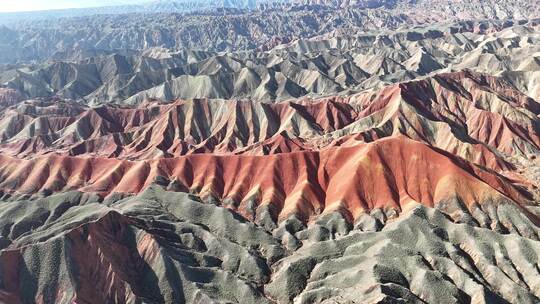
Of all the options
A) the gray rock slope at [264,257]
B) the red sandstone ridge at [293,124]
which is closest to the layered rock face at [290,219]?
the gray rock slope at [264,257]

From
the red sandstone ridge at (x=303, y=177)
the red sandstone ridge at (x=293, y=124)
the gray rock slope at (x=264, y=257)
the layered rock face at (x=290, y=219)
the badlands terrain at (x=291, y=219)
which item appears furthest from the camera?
the red sandstone ridge at (x=293, y=124)

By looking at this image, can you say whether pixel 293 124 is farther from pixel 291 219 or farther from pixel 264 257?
pixel 264 257

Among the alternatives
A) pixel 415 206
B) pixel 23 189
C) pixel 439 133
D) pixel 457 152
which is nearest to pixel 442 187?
pixel 415 206

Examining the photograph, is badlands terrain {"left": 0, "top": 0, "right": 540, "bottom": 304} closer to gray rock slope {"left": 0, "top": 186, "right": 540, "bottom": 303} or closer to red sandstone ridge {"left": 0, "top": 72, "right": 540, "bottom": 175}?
gray rock slope {"left": 0, "top": 186, "right": 540, "bottom": 303}

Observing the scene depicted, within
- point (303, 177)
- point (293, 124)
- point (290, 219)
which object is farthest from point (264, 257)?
point (293, 124)

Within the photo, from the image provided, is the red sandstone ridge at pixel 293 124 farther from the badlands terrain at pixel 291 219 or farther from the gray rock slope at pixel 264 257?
the gray rock slope at pixel 264 257

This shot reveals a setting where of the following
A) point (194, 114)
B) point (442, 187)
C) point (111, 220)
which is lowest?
point (194, 114)

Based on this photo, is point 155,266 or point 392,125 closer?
point 155,266

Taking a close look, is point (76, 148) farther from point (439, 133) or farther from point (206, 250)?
point (439, 133)
